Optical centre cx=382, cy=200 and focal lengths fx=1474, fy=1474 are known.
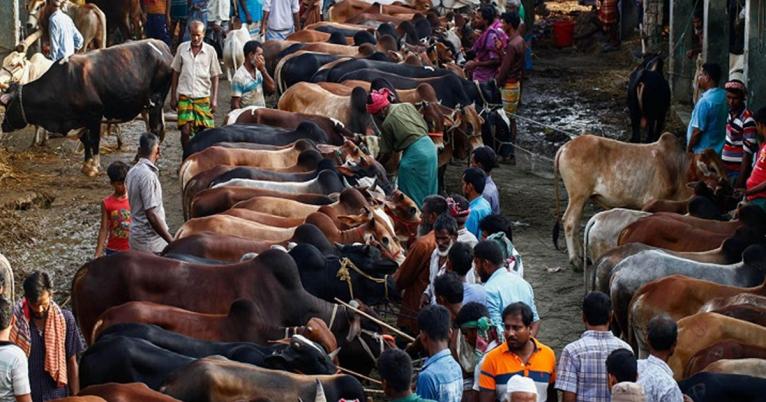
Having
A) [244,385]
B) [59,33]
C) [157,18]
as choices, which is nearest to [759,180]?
[244,385]

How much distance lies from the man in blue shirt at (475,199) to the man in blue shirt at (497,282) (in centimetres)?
191

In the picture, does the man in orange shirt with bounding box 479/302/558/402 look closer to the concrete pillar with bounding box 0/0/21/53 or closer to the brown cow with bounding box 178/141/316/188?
the brown cow with bounding box 178/141/316/188

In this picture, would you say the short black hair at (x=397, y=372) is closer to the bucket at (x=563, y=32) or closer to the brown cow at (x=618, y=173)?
the brown cow at (x=618, y=173)

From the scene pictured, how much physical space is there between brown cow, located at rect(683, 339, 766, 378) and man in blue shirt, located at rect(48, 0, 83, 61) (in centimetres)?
1065

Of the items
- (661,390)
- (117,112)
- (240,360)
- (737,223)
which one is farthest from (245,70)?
(661,390)

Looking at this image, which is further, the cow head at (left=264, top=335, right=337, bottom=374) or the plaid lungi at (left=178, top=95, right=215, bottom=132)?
the plaid lungi at (left=178, top=95, right=215, bottom=132)

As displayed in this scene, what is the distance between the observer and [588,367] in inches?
309

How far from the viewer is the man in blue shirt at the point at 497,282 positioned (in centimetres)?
859

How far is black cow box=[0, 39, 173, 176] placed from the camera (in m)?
16.4

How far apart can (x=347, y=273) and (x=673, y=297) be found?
2.26 metres

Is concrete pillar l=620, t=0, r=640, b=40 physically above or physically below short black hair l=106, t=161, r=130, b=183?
below

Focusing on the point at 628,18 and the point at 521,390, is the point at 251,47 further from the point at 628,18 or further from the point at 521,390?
the point at 628,18

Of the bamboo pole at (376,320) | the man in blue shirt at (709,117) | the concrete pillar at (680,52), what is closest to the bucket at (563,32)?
the concrete pillar at (680,52)

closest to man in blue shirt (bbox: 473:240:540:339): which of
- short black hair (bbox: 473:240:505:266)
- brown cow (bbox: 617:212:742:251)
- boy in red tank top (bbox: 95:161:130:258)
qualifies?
short black hair (bbox: 473:240:505:266)
